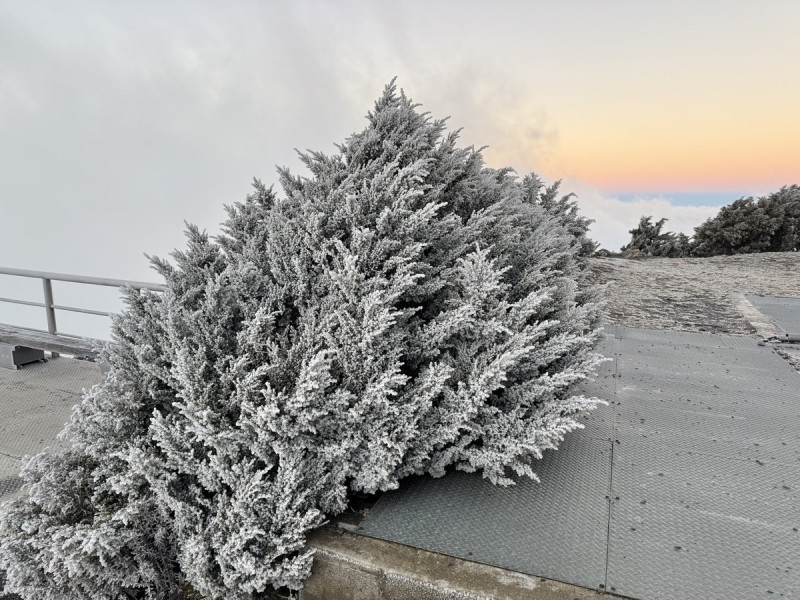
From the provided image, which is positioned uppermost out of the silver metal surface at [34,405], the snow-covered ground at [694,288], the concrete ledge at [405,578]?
the snow-covered ground at [694,288]

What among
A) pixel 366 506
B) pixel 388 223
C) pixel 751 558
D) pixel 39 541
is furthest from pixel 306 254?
pixel 751 558

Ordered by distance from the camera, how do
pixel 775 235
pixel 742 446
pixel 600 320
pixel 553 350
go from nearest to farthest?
pixel 553 350 < pixel 742 446 < pixel 600 320 < pixel 775 235

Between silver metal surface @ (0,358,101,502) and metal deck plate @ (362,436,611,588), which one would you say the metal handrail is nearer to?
silver metal surface @ (0,358,101,502)

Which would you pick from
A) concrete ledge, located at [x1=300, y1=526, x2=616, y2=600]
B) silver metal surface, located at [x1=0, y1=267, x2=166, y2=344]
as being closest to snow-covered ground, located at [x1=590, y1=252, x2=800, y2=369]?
concrete ledge, located at [x1=300, y1=526, x2=616, y2=600]

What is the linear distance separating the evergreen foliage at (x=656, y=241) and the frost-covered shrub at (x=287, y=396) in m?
13.0

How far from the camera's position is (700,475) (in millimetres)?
2703

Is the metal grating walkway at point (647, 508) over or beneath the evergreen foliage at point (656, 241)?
beneath

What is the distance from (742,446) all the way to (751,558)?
1138 mm

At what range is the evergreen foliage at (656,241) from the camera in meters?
14.2

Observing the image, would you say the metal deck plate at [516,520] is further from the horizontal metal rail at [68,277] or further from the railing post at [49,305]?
the railing post at [49,305]

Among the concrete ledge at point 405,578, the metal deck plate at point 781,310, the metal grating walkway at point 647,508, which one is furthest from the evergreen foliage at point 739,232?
the concrete ledge at point 405,578

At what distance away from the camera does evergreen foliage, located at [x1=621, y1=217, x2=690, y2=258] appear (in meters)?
14.2

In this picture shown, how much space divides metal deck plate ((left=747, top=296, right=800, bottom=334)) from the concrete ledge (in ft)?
16.8

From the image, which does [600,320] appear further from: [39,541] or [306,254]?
[39,541]
